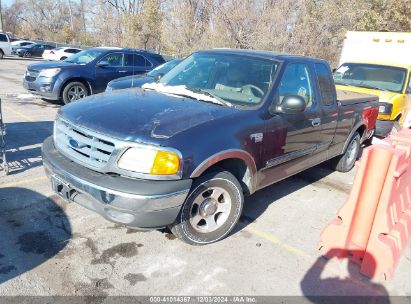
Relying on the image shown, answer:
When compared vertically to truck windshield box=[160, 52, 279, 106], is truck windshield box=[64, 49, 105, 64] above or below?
below

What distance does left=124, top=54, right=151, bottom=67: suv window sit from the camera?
11.0 meters

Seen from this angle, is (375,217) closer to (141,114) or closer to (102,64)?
(141,114)

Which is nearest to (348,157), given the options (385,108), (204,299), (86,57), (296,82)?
(385,108)

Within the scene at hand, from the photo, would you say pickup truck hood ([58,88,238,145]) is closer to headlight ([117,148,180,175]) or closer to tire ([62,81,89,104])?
headlight ([117,148,180,175])

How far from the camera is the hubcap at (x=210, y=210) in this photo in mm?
3482

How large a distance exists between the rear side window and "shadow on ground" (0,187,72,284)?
3505mm

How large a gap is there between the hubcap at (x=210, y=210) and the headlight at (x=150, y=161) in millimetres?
512

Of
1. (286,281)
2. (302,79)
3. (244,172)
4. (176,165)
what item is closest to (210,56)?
(302,79)

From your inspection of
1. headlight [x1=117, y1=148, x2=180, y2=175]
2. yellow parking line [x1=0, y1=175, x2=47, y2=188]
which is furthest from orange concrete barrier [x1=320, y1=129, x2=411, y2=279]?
yellow parking line [x1=0, y1=175, x2=47, y2=188]

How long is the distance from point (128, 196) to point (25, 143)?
161 inches

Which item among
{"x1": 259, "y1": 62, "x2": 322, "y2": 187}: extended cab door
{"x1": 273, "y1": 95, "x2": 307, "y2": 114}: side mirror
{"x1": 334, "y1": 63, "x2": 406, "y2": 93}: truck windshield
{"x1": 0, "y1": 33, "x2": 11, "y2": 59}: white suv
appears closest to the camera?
{"x1": 273, "y1": 95, "x2": 307, "y2": 114}: side mirror

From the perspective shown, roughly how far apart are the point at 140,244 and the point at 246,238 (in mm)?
1102

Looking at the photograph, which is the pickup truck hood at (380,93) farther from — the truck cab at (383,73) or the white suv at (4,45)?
the white suv at (4,45)

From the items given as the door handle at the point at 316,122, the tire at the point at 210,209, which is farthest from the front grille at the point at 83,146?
the door handle at the point at 316,122
